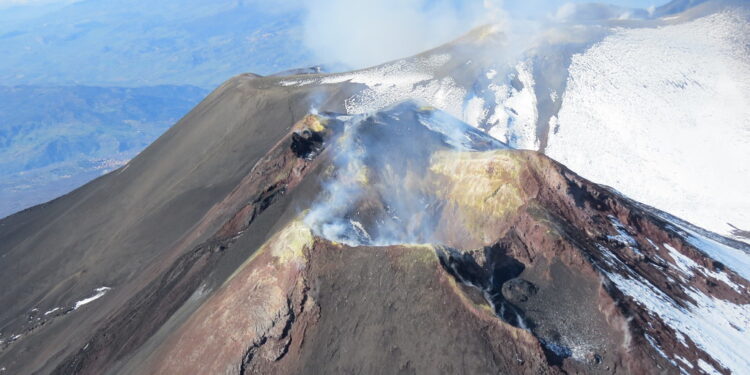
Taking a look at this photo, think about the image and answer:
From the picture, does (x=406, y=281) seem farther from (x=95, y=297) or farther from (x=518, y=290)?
(x=95, y=297)

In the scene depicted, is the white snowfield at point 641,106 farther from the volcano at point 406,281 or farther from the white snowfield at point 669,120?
the volcano at point 406,281

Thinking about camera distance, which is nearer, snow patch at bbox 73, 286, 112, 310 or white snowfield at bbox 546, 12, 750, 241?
snow patch at bbox 73, 286, 112, 310

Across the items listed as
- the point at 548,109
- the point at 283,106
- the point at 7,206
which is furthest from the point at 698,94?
the point at 7,206

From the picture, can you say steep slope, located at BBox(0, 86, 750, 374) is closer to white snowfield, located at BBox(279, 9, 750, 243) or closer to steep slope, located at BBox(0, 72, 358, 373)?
steep slope, located at BBox(0, 72, 358, 373)

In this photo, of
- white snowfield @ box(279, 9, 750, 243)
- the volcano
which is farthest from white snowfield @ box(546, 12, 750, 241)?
the volcano

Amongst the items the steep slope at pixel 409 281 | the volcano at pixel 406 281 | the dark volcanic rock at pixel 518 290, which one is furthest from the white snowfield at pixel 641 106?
the dark volcanic rock at pixel 518 290

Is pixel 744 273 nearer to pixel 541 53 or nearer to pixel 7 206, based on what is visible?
pixel 541 53
